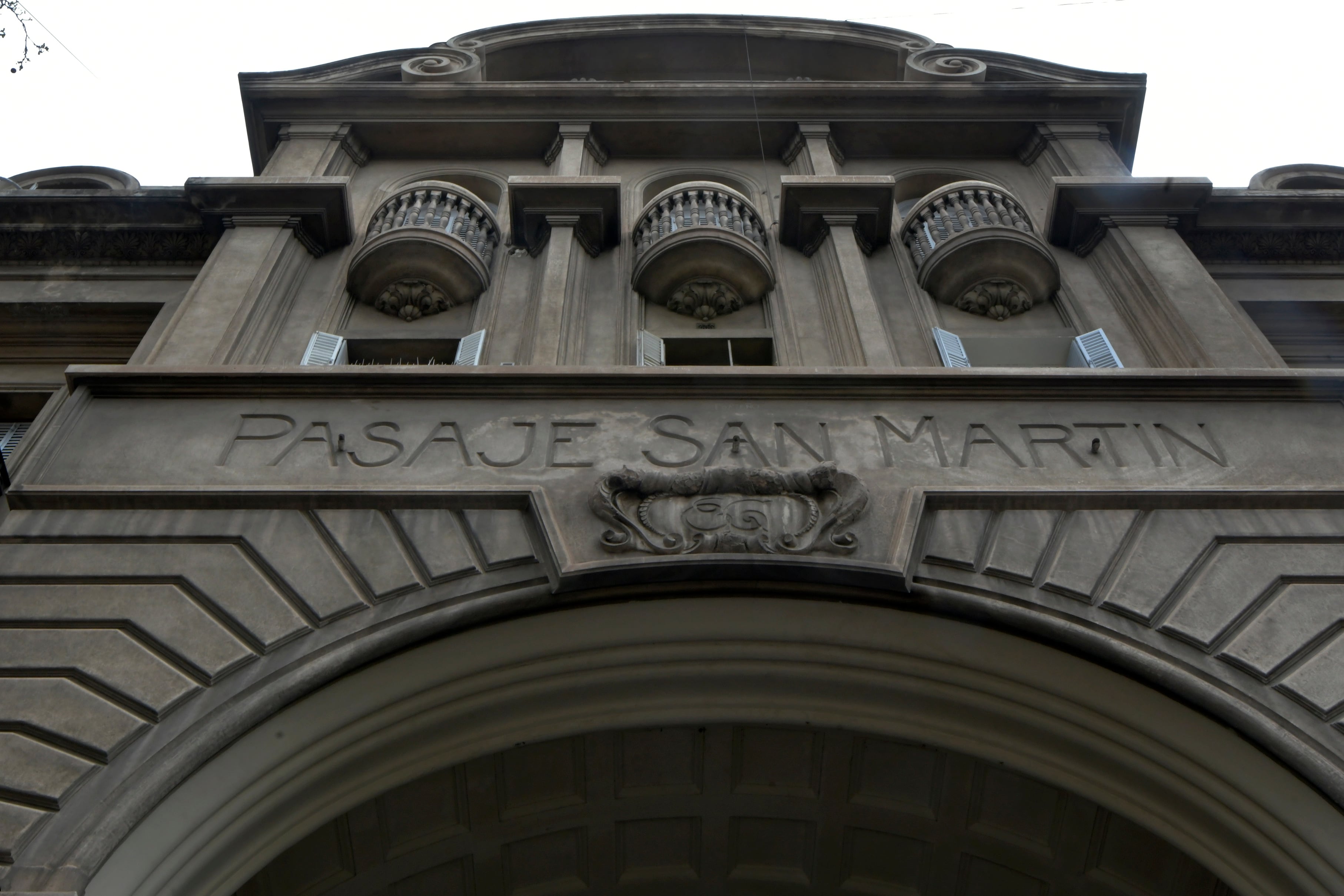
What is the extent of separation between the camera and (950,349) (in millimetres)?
12133

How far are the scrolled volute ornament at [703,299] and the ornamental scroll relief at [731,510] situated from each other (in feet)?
15.0

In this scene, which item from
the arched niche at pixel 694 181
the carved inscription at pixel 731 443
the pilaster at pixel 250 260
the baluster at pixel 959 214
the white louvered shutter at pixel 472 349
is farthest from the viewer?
the arched niche at pixel 694 181

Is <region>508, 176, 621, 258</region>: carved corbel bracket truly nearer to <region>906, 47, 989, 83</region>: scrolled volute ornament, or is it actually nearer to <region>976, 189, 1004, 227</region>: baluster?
<region>976, 189, 1004, 227</region>: baluster

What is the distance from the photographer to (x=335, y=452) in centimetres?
904

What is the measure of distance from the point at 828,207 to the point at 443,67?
7.52m

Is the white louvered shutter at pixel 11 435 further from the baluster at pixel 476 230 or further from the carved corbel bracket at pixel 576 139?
the carved corbel bracket at pixel 576 139

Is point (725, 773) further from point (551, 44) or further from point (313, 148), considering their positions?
point (551, 44)

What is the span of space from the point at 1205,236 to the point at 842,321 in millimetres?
5640

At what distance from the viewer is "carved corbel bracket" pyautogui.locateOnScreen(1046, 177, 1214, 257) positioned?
13.8m

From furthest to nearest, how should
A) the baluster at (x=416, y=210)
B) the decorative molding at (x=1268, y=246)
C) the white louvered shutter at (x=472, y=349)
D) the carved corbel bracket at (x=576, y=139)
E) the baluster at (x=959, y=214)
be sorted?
1. the carved corbel bracket at (x=576, y=139)
2. the decorative molding at (x=1268, y=246)
3. the baluster at (x=959, y=214)
4. the baluster at (x=416, y=210)
5. the white louvered shutter at (x=472, y=349)

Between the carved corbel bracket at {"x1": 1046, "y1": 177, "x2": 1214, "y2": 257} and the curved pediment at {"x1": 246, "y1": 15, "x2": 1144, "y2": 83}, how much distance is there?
6410 mm

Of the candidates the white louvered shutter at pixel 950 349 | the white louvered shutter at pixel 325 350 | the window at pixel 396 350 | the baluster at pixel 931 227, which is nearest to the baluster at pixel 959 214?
the baluster at pixel 931 227

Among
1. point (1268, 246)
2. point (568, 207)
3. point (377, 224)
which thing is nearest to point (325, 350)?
point (377, 224)

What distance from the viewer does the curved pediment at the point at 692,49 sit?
19938 millimetres
